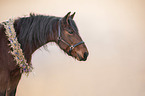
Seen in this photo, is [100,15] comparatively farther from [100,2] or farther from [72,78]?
[72,78]

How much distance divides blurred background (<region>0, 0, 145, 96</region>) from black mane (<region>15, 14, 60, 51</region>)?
60 cm

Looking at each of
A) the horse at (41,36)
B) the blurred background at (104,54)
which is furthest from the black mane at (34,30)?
the blurred background at (104,54)

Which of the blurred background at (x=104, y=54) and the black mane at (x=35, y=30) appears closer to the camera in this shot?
the black mane at (x=35, y=30)

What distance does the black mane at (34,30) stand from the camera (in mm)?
982

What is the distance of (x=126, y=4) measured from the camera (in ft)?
5.04

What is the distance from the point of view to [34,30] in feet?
3.24

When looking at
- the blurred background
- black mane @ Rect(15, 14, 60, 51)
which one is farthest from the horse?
the blurred background

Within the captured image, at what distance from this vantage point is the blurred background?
153 centimetres

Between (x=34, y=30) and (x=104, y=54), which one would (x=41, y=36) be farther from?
(x=104, y=54)

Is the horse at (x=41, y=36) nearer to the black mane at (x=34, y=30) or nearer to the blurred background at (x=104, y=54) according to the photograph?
the black mane at (x=34, y=30)

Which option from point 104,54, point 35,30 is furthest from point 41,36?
point 104,54

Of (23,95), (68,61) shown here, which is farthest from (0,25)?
(23,95)

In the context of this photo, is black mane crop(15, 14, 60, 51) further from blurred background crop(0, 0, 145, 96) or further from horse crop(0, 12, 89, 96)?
blurred background crop(0, 0, 145, 96)

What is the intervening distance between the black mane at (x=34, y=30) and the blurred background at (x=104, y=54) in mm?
601
